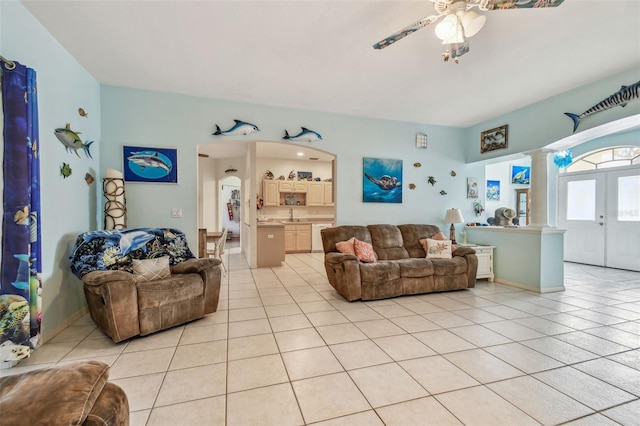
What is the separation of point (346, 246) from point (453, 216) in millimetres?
2199

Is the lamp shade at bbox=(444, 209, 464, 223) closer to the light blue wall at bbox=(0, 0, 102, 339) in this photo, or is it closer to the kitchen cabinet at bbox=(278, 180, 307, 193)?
the kitchen cabinet at bbox=(278, 180, 307, 193)

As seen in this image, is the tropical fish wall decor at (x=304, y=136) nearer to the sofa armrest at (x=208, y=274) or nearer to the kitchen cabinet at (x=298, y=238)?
the sofa armrest at (x=208, y=274)

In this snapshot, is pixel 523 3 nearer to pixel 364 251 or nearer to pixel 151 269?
pixel 364 251

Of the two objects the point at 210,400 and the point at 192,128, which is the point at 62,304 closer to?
the point at 210,400

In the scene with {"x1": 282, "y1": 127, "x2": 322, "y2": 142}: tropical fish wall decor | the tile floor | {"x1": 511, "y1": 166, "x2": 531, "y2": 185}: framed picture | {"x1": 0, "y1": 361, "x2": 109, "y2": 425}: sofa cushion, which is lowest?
the tile floor

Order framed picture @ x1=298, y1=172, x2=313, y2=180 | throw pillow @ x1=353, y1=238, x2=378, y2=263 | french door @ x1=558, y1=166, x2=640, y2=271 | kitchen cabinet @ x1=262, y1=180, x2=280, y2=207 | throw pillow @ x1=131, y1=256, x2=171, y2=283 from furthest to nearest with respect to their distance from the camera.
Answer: framed picture @ x1=298, y1=172, x2=313, y2=180 → kitchen cabinet @ x1=262, y1=180, x2=280, y2=207 → french door @ x1=558, y1=166, x2=640, y2=271 → throw pillow @ x1=353, y1=238, x2=378, y2=263 → throw pillow @ x1=131, y1=256, x2=171, y2=283

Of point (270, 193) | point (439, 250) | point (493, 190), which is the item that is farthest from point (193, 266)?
point (493, 190)

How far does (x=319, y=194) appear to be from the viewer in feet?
26.8

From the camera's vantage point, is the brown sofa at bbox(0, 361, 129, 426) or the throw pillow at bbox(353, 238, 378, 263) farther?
the throw pillow at bbox(353, 238, 378, 263)

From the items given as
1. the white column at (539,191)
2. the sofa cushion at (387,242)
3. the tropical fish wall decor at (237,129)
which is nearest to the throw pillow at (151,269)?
the tropical fish wall decor at (237,129)

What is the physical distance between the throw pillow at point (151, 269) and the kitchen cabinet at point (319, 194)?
5293 millimetres

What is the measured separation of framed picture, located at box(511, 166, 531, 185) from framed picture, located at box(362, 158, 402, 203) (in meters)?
4.17

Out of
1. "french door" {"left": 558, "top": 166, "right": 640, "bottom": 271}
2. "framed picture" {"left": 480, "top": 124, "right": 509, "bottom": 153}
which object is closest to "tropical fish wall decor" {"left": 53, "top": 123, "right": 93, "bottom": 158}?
"framed picture" {"left": 480, "top": 124, "right": 509, "bottom": 153}

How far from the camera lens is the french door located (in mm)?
5410
